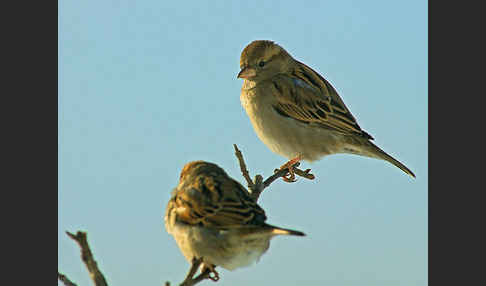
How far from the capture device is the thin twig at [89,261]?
307cm

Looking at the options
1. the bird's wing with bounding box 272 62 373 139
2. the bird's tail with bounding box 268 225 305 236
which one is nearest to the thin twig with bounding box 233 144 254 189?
the bird's tail with bounding box 268 225 305 236

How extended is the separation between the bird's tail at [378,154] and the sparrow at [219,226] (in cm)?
198

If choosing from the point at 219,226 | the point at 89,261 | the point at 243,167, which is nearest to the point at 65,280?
the point at 89,261

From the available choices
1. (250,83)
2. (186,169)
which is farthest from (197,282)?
(250,83)

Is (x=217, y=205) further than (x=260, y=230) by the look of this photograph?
Yes

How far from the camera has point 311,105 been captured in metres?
6.14

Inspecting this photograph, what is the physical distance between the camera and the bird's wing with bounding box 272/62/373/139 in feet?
20.0

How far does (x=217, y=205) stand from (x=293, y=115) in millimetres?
2122

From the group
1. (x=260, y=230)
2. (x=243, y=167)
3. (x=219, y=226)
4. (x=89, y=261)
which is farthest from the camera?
(x=243, y=167)

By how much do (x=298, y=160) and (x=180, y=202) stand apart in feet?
6.48

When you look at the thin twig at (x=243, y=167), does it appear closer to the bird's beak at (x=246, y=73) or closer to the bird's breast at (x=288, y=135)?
the bird's breast at (x=288, y=135)

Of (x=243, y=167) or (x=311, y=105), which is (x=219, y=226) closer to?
(x=243, y=167)

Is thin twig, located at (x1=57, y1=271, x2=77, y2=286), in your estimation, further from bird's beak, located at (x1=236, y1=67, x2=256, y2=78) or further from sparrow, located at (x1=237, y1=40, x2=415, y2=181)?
bird's beak, located at (x1=236, y1=67, x2=256, y2=78)

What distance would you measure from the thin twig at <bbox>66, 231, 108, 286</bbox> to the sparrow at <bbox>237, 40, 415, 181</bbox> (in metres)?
3.22
